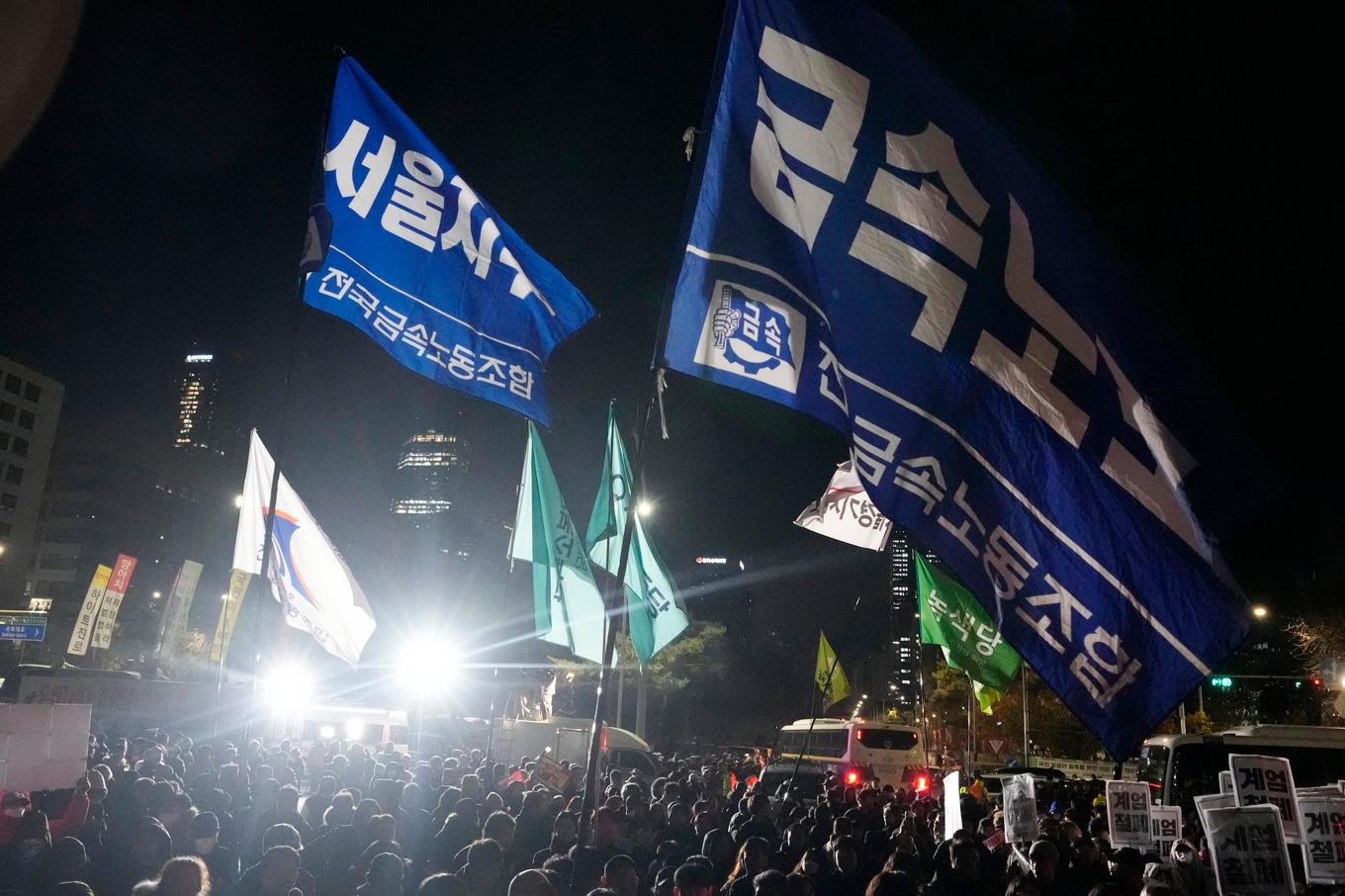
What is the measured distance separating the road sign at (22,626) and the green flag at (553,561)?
24.7m

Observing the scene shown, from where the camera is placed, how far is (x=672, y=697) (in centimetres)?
6191

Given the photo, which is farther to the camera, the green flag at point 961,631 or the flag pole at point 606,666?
the green flag at point 961,631

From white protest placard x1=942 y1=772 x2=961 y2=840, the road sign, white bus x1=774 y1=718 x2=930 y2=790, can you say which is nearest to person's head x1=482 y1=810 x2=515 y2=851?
white protest placard x1=942 y1=772 x2=961 y2=840

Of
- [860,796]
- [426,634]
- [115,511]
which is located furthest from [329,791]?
[115,511]

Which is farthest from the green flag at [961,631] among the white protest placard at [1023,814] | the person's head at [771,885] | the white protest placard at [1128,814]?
the person's head at [771,885]

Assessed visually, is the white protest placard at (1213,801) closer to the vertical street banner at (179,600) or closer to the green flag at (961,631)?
the green flag at (961,631)

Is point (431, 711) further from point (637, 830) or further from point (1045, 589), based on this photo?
point (1045, 589)

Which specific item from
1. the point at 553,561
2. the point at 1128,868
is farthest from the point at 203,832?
the point at 1128,868

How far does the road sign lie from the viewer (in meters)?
31.5

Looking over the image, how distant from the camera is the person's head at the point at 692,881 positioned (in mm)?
6344

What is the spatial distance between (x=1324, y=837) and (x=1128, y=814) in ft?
13.6

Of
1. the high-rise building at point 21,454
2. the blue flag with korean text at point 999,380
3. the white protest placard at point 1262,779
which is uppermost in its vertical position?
the high-rise building at point 21,454

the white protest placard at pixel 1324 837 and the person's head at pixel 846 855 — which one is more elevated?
the white protest placard at pixel 1324 837

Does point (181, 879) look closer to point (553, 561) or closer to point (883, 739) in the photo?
point (553, 561)
